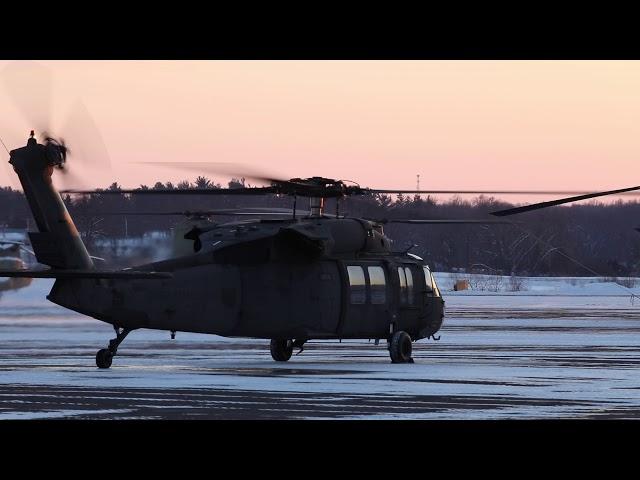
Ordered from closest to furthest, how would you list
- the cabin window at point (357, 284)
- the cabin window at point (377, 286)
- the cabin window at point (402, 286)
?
1. the cabin window at point (357, 284)
2. the cabin window at point (377, 286)
3. the cabin window at point (402, 286)

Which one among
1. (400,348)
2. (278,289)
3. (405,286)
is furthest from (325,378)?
(405,286)

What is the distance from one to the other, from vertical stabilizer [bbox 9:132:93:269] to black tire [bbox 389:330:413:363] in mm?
7184

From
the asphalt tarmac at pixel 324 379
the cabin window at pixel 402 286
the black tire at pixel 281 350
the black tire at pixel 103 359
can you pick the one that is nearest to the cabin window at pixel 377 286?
the cabin window at pixel 402 286

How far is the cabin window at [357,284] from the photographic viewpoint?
32.2 metres

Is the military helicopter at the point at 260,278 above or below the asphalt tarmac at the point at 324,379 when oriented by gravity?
above

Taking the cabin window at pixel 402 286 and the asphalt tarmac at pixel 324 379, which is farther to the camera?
the cabin window at pixel 402 286

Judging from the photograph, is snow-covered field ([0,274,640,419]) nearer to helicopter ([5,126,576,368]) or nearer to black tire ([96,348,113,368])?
black tire ([96,348,113,368])

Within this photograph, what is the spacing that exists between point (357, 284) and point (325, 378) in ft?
15.9

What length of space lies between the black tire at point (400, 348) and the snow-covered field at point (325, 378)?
1.67ft

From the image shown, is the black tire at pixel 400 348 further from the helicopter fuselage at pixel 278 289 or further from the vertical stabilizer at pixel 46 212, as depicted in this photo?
the vertical stabilizer at pixel 46 212

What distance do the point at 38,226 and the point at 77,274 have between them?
2158 mm

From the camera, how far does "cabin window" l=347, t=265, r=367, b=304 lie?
3225cm
